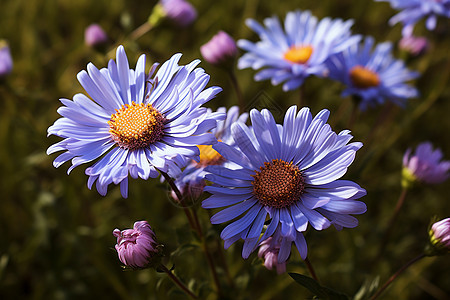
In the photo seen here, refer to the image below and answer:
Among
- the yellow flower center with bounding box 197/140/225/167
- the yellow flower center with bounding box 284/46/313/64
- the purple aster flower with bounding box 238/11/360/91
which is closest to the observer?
the yellow flower center with bounding box 197/140/225/167

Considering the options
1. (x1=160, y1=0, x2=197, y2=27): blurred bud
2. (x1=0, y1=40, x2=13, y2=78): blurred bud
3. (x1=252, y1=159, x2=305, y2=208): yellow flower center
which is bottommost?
(x1=252, y1=159, x2=305, y2=208): yellow flower center

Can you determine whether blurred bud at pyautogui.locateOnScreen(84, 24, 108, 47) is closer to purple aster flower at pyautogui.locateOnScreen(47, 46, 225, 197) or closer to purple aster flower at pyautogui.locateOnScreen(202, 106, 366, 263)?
purple aster flower at pyautogui.locateOnScreen(47, 46, 225, 197)

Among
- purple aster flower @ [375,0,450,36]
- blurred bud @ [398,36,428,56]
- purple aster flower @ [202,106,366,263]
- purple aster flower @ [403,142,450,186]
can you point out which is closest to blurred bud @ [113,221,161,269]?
purple aster flower @ [202,106,366,263]

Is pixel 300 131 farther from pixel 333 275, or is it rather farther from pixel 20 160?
pixel 20 160

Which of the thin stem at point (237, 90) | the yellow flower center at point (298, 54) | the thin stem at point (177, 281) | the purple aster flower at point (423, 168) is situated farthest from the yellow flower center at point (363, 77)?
the thin stem at point (177, 281)

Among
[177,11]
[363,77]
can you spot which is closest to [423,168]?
[363,77]

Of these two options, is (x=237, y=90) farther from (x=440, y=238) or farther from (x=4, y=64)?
(x=4, y=64)

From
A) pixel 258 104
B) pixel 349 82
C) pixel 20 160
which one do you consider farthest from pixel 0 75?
pixel 349 82
